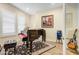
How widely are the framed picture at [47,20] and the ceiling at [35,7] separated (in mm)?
142

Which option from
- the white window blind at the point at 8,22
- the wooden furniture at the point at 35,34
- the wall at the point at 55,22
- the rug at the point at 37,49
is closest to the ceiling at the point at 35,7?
the wall at the point at 55,22

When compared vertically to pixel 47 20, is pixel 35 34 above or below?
below

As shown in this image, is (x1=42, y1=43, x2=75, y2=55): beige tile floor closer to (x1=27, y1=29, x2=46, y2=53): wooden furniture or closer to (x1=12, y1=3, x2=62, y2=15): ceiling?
(x1=27, y1=29, x2=46, y2=53): wooden furniture

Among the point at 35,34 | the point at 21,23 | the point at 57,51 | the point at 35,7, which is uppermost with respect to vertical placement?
the point at 35,7

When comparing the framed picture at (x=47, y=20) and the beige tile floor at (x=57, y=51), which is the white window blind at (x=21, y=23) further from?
the beige tile floor at (x=57, y=51)

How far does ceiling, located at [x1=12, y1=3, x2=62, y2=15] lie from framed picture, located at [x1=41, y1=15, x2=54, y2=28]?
0.14m

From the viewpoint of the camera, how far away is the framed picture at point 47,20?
2.05 metres

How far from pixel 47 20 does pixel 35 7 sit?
12.6 inches

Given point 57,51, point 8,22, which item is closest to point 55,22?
point 57,51

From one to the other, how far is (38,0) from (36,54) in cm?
97

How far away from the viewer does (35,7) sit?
206 centimetres

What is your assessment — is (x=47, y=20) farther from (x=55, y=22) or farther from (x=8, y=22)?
(x=8, y=22)

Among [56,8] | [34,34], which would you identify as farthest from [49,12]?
[34,34]

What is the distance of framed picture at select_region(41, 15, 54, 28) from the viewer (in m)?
2.05
